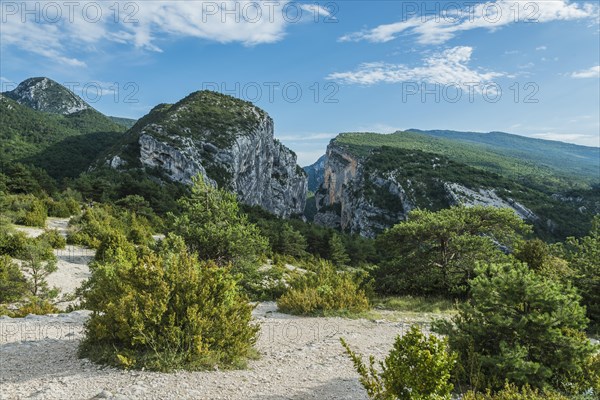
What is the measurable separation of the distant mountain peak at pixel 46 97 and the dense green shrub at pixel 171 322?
174 metres

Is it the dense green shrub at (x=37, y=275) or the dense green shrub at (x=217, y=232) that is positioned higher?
the dense green shrub at (x=217, y=232)

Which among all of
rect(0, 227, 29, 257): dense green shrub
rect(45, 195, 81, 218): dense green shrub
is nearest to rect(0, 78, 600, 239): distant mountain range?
rect(45, 195, 81, 218): dense green shrub

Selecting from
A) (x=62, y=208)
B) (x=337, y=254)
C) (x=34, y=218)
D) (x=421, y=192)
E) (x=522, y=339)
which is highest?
(x=421, y=192)

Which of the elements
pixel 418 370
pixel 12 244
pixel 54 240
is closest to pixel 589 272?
pixel 418 370

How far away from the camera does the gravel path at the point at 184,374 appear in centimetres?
468

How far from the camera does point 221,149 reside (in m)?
75.5

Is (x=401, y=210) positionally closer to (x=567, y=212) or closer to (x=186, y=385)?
(x=567, y=212)

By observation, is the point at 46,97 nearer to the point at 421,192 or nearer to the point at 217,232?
the point at 421,192

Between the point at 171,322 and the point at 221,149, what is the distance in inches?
2843

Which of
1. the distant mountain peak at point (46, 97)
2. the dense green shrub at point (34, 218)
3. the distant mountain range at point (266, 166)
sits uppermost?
the distant mountain peak at point (46, 97)

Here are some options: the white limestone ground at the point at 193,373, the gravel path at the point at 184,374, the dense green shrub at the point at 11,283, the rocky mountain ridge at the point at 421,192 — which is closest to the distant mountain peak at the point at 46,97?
the rocky mountain ridge at the point at 421,192

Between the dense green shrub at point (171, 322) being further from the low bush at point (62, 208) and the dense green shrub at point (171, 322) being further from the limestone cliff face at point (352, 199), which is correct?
the limestone cliff face at point (352, 199)

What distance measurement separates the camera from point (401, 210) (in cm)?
7706

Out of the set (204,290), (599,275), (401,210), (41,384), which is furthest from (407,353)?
(401,210)
